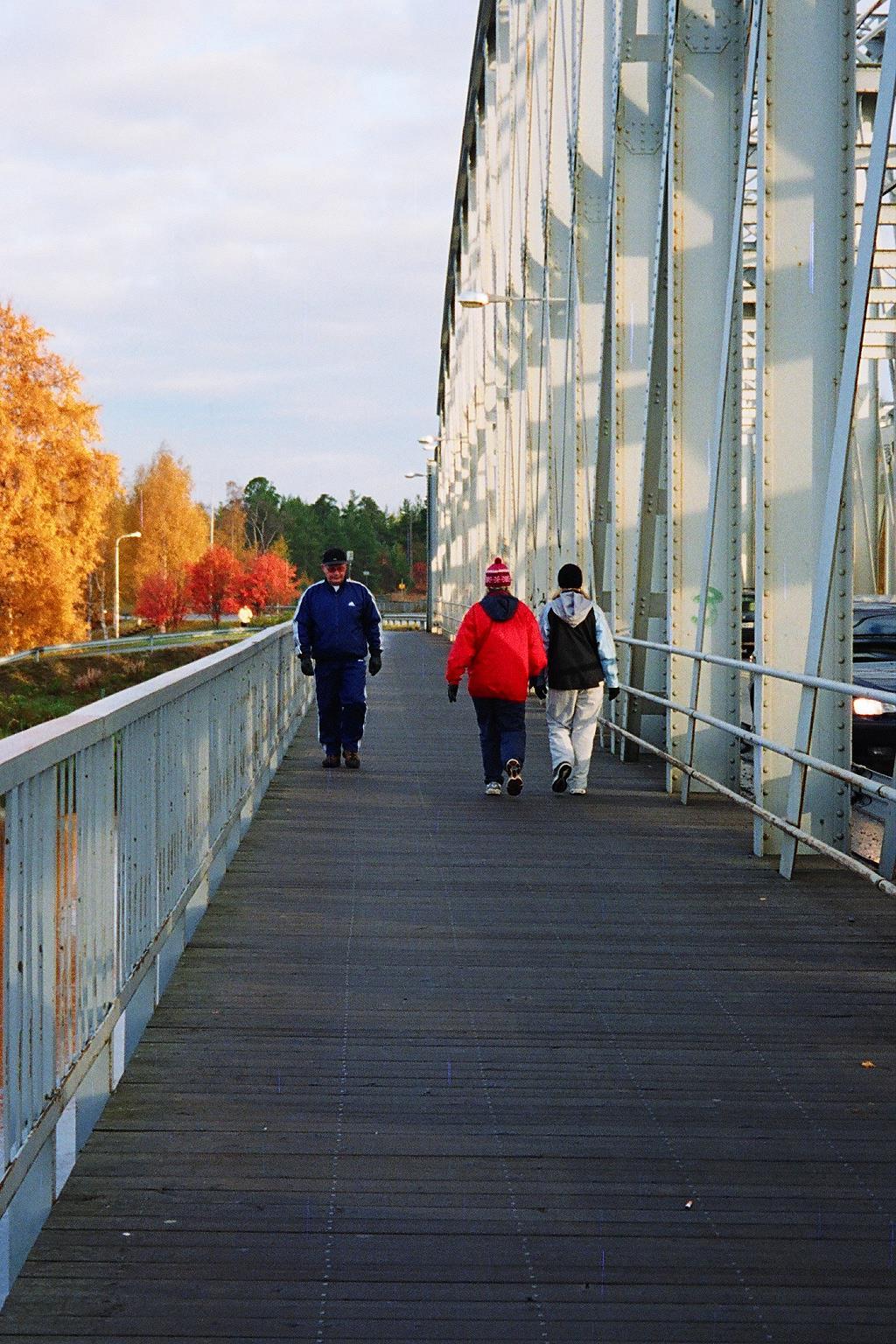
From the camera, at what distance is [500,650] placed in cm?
1244

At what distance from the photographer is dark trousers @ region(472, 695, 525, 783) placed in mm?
12516

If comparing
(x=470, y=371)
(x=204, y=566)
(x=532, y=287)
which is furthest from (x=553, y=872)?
(x=204, y=566)

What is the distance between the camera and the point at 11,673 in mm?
51812

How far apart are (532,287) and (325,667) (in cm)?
1592

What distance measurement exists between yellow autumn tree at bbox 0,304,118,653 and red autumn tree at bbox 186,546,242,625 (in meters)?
71.2

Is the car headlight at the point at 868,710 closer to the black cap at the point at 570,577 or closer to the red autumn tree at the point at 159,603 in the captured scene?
the black cap at the point at 570,577

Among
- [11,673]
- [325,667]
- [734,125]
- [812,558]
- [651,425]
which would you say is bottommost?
[11,673]

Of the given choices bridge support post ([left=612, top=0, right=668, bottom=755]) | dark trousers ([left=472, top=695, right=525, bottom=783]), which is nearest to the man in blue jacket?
dark trousers ([left=472, top=695, right=525, bottom=783])

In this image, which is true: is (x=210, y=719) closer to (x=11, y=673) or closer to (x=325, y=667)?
(x=325, y=667)

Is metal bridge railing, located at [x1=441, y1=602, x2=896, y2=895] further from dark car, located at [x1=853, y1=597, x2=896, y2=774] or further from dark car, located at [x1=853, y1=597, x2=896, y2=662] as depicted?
dark car, located at [x1=853, y1=597, x2=896, y2=662]

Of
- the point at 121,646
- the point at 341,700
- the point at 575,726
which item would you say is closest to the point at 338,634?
the point at 341,700

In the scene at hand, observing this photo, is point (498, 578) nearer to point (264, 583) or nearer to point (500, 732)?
point (500, 732)

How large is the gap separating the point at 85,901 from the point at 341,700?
9589mm

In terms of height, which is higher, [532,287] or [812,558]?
[532,287]
